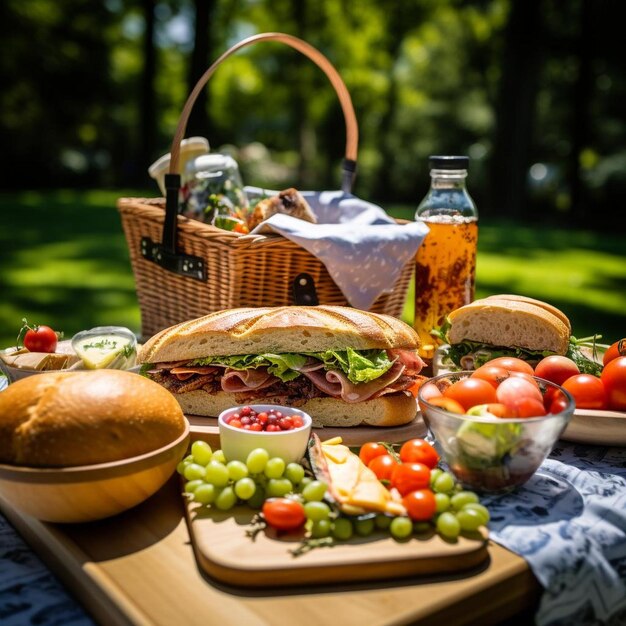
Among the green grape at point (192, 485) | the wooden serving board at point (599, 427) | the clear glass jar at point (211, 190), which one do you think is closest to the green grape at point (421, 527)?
the green grape at point (192, 485)

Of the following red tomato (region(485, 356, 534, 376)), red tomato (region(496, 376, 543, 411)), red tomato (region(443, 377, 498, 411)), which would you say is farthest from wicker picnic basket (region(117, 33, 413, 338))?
red tomato (region(496, 376, 543, 411))

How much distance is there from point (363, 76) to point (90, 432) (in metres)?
26.8

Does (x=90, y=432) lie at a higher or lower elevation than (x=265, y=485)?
higher

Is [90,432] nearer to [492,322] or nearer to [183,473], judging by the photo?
[183,473]

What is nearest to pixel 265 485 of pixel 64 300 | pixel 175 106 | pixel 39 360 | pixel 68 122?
pixel 39 360

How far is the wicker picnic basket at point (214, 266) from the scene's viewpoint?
2676 mm

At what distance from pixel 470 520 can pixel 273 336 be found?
2.79ft

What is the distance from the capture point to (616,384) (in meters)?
1.90

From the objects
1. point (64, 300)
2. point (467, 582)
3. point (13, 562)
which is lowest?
point (64, 300)

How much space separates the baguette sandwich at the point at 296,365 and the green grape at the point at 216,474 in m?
0.55

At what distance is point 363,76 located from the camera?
26531mm

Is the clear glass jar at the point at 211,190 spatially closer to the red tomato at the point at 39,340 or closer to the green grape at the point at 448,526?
the red tomato at the point at 39,340

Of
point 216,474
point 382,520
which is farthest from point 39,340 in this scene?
point 382,520

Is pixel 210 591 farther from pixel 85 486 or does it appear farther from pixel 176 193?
pixel 176 193
